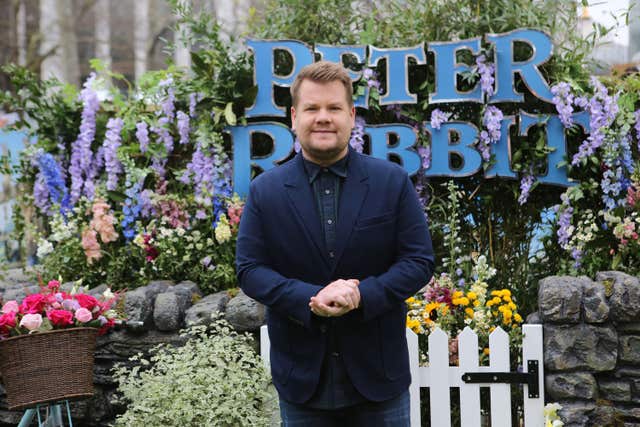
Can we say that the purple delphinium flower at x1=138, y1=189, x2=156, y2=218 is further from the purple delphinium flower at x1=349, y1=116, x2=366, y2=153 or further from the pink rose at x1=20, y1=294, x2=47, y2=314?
the pink rose at x1=20, y1=294, x2=47, y2=314

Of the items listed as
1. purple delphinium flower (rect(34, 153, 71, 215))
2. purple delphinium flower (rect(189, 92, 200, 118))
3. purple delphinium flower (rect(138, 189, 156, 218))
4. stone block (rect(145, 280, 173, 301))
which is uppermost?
purple delphinium flower (rect(189, 92, 200, 118))

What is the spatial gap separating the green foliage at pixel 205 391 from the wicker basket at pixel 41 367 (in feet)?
0.89

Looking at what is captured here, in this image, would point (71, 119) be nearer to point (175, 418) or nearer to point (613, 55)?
point (175, 418)

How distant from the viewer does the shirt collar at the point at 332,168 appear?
2.47 meters

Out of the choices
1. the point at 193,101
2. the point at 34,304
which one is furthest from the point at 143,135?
the point at 34,304

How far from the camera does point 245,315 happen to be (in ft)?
12.7

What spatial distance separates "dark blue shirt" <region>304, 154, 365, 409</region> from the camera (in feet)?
7.81

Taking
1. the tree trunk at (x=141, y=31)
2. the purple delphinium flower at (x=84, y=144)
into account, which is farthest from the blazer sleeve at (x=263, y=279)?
the tree trunk at (x=141, y=31)

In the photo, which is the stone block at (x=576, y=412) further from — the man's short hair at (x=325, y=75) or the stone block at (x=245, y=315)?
the man's short hair at (x=325, y=75)

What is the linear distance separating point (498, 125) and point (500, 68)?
0.33 metres

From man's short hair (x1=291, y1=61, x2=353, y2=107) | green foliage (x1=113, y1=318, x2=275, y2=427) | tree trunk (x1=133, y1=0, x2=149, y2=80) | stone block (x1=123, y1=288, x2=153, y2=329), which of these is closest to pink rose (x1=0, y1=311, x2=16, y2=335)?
green foliage (x1=113, y1=318, x2=275, y2=427)

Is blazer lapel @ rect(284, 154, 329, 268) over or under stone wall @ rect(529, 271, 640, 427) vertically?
over

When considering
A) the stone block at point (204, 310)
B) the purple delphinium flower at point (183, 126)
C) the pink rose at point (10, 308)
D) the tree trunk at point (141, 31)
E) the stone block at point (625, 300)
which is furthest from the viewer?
the tree trunk at point (141, 31)

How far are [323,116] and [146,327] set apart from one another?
211 cm
